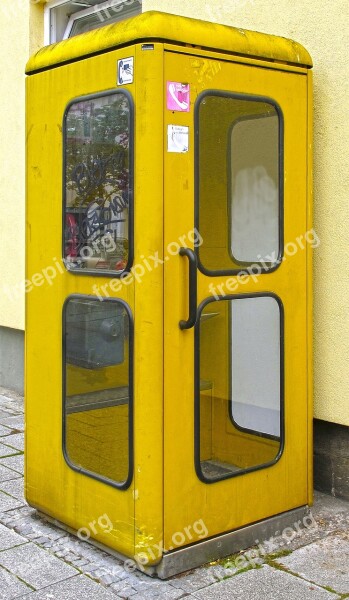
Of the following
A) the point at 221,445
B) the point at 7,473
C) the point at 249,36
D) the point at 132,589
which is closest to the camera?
the point at 132,589

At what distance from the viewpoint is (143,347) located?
3.15 metres

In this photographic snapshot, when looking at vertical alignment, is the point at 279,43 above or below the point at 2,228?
above

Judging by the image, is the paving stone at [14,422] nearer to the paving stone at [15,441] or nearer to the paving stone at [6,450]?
the paving stone at [15,441]

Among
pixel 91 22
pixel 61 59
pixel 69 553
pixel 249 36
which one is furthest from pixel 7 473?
pixel 91 22

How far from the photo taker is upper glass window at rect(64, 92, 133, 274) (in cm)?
324

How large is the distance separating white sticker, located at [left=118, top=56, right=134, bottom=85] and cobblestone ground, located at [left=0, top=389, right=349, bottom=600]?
6.55ft

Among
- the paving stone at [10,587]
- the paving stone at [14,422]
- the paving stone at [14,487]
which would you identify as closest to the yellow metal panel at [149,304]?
the paving stone at [10,587]

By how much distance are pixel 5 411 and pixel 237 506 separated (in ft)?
9.91

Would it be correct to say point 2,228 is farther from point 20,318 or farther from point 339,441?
point 339,441

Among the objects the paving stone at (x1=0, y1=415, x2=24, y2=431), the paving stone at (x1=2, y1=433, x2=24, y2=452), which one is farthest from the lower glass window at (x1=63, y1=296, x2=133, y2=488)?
the paving stone at (x1=0, y1=415, x2=24, y2=431)

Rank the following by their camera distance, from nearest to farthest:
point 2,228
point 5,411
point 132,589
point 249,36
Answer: point 132,589, point 249,36, point 5,411, point 2,228

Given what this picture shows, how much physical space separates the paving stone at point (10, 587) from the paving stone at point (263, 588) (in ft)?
2.22

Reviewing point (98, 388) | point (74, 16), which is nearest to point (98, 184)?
point (98, 388)

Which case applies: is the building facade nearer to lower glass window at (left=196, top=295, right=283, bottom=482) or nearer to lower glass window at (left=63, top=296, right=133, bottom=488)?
lower glass window at (left=196, top=295, right=283, bottom=482)
